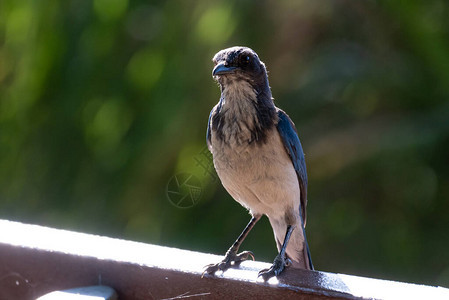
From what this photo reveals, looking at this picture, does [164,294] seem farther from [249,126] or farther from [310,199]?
[310,199]

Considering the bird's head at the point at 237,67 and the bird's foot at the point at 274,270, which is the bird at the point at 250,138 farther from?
the bird's foot at the point at 274,270

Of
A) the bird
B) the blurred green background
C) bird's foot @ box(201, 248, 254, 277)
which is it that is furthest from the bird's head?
the blurred green background

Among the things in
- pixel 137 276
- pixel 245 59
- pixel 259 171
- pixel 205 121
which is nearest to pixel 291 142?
pixel 259 171

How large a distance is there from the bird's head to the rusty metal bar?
825mm

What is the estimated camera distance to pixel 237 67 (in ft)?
9.41

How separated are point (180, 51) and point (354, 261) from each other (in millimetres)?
2153

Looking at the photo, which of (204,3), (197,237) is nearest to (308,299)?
(197,237)

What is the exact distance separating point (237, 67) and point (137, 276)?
1.05 metres

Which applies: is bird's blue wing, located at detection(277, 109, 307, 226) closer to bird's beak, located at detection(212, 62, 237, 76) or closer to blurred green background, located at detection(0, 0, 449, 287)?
bird's beak, located at detection(212, 62, 237, 76)

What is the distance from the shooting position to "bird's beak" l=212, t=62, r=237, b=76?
2775 mm

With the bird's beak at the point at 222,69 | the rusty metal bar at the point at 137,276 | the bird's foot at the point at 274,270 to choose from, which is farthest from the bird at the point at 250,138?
the rusty metal bar at the point at 137,276

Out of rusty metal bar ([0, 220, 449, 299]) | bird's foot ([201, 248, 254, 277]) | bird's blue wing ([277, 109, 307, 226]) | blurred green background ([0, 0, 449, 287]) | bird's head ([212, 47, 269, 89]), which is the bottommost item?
rusty metal bar ([0, 220, 449, 299])

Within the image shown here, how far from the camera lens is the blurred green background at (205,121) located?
4957 mm

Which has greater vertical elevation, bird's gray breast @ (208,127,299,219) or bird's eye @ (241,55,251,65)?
bird's eye @ (241,55,251,65)
